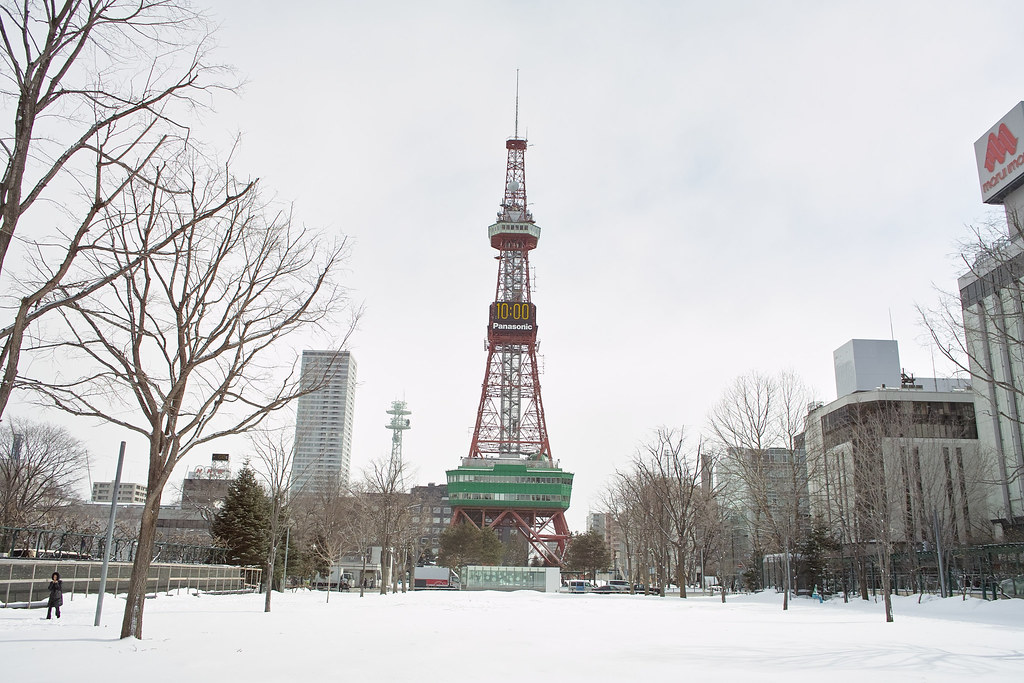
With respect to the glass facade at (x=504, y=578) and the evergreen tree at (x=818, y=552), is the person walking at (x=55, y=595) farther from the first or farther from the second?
the glass facade at (x=504, y=578)

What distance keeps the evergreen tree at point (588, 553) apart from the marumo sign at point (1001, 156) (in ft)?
171

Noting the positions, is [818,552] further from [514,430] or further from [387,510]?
[514,430]

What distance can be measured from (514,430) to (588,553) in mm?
21027

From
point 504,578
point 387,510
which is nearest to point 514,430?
point 504,578

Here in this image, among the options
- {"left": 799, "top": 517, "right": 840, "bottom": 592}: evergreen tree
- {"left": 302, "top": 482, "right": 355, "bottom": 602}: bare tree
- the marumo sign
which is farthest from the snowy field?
the marumo sign

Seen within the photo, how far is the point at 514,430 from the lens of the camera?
100125 millimetres

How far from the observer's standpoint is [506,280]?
106438 mm

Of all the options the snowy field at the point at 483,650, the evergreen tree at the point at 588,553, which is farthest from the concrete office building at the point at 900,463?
the evergreen tree at the point at 588,553

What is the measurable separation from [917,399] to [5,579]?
77.2 m

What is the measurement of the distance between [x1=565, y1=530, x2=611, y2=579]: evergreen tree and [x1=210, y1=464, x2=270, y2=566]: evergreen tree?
4899 cm

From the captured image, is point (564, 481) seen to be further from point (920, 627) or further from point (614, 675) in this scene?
point (614, 675)

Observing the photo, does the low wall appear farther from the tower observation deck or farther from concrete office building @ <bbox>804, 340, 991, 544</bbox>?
the tower observation deck

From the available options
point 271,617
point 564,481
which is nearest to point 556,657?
point 271,617

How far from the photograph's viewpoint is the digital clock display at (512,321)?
99250 millimetres
